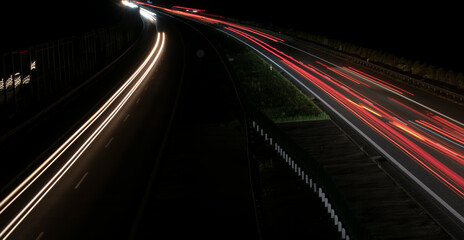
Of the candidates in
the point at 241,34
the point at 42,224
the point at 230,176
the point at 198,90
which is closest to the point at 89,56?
the point at 198,90

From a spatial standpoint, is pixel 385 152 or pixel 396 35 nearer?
pixel 385 152

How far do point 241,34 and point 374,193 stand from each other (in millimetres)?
61378

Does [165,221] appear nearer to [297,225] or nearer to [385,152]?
[297,225]

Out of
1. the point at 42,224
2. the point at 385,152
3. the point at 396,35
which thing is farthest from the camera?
the point at 396,35

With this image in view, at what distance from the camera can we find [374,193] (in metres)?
21.0

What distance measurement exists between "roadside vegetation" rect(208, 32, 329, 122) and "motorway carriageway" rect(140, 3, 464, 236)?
132 centimetres

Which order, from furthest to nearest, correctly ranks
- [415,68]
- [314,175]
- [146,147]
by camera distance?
[415,68] < [146,147] < [314,175]

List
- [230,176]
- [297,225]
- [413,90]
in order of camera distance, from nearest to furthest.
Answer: [297,225] < [230,176] < [413,90]

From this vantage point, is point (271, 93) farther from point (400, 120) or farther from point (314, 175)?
point (314, 175)

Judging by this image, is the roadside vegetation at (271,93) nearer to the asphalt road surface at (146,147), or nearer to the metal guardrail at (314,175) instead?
the asphalt road surface at (146,147)

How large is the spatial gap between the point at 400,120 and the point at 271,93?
12190 millimetres

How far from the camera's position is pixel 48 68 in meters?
32.7

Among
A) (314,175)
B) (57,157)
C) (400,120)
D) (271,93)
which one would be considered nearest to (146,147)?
(57,157)

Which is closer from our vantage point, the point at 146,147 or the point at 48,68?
the point at 146,147
